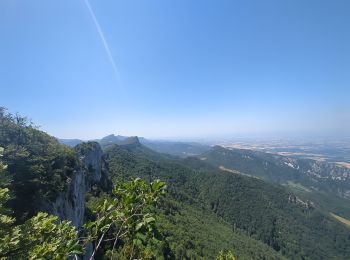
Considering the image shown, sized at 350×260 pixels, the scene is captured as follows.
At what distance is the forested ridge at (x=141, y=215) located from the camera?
554 centimetres

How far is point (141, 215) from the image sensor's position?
558 centimetres

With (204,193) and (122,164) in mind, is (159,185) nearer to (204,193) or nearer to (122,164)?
(122,164)

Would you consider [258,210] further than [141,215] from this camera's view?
Yes

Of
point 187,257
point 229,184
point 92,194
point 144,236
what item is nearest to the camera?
point 144,236

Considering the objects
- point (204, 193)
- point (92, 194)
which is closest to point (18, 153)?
point (92, 194)

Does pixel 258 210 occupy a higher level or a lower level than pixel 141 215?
lower

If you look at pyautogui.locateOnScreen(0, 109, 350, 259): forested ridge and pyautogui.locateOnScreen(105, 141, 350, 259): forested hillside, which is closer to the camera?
pyautogui.locateOnScreen(0, 109, 350, 259): forested ridge

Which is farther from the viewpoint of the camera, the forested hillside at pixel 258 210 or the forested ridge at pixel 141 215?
the forested hillside at pixel 258 210

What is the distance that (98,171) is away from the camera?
340ft

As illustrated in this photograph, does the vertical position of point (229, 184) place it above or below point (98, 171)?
below

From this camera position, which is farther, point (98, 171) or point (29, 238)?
point (98, 171)

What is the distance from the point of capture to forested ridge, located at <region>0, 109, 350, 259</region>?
554 cm

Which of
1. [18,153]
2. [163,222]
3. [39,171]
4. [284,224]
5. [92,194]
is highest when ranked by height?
[18,153]

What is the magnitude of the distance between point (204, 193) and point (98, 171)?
10007cm
